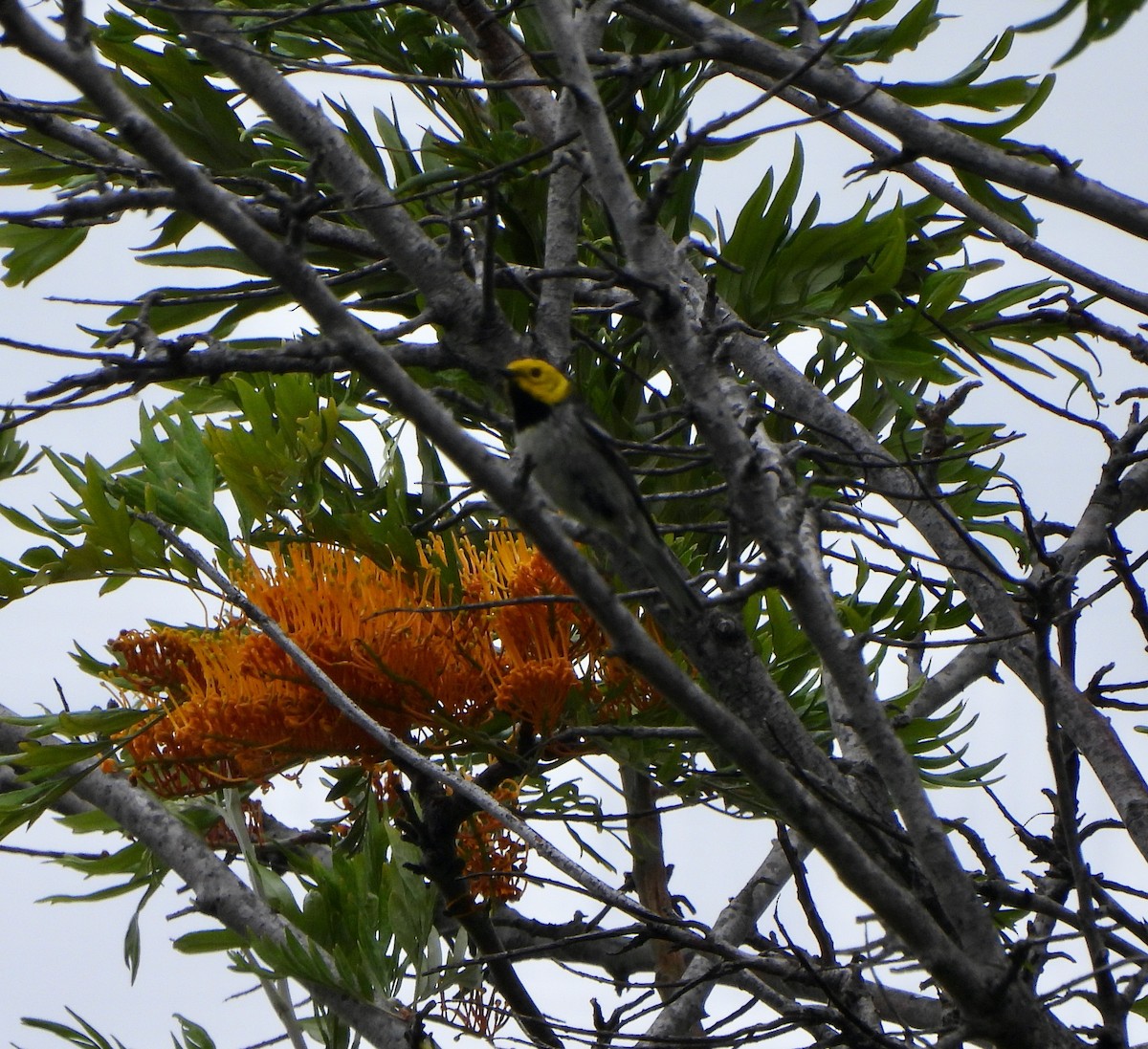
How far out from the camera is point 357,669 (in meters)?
2.57

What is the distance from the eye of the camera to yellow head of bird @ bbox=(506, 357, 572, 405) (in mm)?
2102

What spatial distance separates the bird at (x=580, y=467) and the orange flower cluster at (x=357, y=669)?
0.69ft

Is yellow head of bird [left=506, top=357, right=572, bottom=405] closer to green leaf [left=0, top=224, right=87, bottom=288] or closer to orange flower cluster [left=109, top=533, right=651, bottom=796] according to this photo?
orange flower cluster [left=109, top=533, right=651, bottom=796]

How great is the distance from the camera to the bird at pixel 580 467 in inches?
86.6

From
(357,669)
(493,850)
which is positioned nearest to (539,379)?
(357,669)

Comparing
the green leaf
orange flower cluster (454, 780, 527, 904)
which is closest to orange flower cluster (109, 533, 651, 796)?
orange flower cluster (454, 780, 527, 904)

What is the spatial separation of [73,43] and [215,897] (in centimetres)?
194

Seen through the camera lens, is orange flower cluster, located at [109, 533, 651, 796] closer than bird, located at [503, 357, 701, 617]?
No

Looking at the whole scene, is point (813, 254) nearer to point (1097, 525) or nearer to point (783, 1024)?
point (1097, 525)

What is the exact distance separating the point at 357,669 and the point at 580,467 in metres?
0.69

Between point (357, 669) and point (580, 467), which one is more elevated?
point (580, 467)

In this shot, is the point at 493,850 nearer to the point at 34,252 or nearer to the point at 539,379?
the point at 539,379

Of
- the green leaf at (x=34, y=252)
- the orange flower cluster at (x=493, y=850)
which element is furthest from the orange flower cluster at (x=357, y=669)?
the green leaf at (x=34, y=252)

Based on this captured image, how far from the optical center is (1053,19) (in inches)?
49.8
